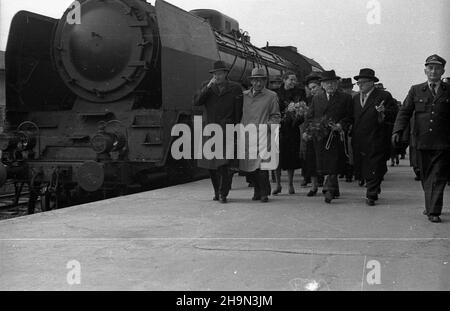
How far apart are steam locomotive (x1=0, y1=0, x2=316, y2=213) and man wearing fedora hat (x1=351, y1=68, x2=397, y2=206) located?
277 cm

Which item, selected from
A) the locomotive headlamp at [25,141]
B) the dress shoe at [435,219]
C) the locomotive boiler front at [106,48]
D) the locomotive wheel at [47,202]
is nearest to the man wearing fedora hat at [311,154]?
the dress shoe at [435,219]

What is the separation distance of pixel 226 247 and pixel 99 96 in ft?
17.1

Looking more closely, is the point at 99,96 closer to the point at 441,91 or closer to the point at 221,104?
the point at 221,104

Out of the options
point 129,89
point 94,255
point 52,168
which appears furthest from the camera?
point 129,89

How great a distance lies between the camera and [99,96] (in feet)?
29.1

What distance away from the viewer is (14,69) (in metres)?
9.00

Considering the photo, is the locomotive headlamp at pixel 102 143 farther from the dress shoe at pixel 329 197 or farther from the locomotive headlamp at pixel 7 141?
the dress shoe at pixel 329 197

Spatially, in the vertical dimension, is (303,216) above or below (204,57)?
below

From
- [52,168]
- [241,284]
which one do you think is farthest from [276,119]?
[241,284]

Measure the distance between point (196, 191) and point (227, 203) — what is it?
1.24 metres

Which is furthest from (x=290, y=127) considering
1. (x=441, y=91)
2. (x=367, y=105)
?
(x=441, y=91)

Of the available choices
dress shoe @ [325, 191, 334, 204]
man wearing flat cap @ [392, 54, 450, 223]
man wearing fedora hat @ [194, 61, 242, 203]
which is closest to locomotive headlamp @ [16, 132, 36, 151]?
man wearing fedora hat @ [194, 61, 242, 203]

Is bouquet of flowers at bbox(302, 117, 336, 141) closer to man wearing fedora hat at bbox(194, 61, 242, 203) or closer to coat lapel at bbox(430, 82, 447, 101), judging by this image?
man wearing fedora hat at bbox(194, 61, 242, 203)
